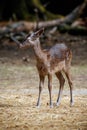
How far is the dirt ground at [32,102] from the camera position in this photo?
24.3 ft

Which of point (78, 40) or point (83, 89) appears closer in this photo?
point (83, 89)

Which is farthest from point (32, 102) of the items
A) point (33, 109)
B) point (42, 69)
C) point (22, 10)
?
point (22, 10)

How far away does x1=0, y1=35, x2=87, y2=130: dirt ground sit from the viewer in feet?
24.3

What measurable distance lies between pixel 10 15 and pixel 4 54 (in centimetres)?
725

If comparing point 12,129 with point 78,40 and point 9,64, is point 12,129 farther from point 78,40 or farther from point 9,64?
point 78,40

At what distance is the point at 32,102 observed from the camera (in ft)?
29.9

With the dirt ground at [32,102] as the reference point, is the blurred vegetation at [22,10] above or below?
below

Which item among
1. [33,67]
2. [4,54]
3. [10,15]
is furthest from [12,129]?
[10,15]

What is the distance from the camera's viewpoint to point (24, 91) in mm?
10414

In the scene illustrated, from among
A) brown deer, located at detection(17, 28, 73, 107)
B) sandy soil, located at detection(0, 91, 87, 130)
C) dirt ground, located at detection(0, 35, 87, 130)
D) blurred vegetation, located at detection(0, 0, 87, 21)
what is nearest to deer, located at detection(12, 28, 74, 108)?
brown deer, located at detection(17, 28, 73, 107)

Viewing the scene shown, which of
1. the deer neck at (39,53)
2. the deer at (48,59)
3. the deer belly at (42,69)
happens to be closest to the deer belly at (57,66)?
the deer at (48,59)

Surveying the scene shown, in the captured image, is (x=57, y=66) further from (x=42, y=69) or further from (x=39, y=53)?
(x=39, y=53)

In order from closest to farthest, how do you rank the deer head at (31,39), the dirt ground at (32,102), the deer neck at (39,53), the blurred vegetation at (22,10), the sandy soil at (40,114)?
the sandy soil at (40,114) → the dirt ground at (32,102) → the deer head at (31,39) → the deer neck at (39,53) → the blurred vegetation at (22,10)

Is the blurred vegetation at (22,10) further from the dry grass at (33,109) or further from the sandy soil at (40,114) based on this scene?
the sandy soil at (40,114)
